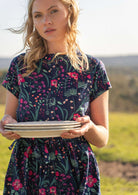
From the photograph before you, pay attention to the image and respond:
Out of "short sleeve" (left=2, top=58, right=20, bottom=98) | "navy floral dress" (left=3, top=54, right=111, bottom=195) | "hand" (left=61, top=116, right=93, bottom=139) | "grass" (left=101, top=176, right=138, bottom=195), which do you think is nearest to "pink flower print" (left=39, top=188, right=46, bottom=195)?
"navy floral dress" (left=3, top=54, right=111, bottom=195)

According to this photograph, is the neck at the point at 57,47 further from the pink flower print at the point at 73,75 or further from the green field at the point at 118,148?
the green field at the point at 118,148

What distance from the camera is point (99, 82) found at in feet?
6.02

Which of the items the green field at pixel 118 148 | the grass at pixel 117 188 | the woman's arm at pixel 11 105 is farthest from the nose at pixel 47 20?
the green field at pixel 118 148

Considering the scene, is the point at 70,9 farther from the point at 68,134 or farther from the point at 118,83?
the point at 118,83

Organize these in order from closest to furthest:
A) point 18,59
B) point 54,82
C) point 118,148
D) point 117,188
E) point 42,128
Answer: point 42,128
point 54,82
point 18,59
point 117,188
point 118,148

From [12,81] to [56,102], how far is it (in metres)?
0.31

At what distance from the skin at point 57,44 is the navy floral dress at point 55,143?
0.05 m

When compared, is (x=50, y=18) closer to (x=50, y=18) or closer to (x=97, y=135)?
(x=50, y=18)

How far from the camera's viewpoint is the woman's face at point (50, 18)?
173cm

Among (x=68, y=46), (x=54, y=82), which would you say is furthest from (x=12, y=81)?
(x=68, y=46)

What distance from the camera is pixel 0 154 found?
7422 mm

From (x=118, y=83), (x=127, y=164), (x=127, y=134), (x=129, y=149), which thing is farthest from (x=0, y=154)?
(x=118, y=83)

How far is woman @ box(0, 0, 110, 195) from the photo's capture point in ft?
5.58

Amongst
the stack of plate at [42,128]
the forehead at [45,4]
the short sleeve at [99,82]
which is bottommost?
the stack of plate at [42,128]
